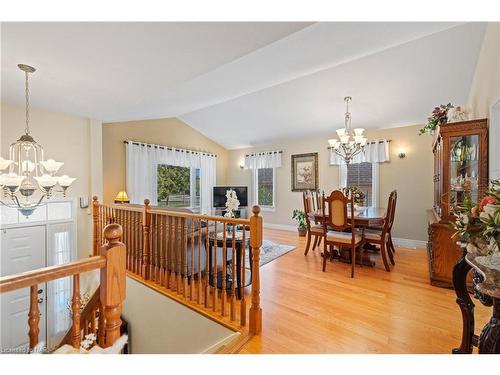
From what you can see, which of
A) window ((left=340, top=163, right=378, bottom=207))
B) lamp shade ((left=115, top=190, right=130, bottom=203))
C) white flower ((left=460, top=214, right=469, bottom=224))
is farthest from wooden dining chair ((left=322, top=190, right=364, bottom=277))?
lamp shade ((left=115, top=190, right=130, bottom=203))

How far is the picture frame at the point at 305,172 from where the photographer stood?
570 centimetres

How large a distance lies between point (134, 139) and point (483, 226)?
5523mm

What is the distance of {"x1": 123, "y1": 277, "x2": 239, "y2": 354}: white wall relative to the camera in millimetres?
2174

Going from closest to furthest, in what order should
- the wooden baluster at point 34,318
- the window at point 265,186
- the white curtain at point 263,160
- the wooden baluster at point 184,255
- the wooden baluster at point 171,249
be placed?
the wooden baluster at point 34,318 → the wooden baluster at point 184,255 → the wooden baluster at point 171,249 → the white curtain at point 263,160 → the window at point 265,186

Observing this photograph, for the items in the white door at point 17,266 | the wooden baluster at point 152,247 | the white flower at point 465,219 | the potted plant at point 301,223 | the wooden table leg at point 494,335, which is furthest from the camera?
the potted plant at point 301,223

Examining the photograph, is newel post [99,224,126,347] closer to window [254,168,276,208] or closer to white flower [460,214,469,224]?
white flower [460,214,469,224]

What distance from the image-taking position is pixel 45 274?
91 cm

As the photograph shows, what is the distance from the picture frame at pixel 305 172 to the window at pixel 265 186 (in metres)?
0.68

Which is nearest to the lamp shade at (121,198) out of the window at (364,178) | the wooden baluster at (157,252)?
the wooden baluster at (157,252)

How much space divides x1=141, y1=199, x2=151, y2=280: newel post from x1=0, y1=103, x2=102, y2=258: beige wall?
173 centimetres

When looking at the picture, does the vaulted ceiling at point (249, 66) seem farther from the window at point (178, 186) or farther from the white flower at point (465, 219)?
the window at point (178, 186)

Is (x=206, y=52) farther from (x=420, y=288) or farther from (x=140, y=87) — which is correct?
(x=420, y=288)

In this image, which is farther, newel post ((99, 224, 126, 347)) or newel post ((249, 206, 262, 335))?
newel post ((249, 206, 262, 335))
